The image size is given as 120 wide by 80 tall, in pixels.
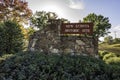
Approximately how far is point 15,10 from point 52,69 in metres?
13.3

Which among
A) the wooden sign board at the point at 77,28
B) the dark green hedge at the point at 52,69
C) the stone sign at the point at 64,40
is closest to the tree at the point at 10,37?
the stone sign at the point at 64,40

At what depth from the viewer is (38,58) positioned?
8.91m

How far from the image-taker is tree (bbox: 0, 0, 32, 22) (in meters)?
19.6

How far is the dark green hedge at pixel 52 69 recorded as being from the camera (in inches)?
303

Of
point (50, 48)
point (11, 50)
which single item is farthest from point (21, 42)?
point (50, 48)

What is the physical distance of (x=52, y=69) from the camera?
809 centimetres

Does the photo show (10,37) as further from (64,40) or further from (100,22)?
(100,22)

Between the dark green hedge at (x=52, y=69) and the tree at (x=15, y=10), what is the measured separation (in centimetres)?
1152

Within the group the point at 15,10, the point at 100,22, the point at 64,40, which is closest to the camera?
the point at 64,40

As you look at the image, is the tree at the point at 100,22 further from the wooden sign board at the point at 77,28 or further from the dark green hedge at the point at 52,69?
the dark green hedge at the point at 52,69

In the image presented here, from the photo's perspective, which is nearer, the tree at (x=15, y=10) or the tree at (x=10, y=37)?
the tree at (x=10, y=37)

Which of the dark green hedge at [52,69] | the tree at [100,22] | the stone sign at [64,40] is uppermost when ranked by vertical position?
the tree at [100,22]

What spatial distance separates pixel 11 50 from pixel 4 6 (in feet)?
26.7

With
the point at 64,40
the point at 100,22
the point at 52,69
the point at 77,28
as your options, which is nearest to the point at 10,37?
the point at 64,40
